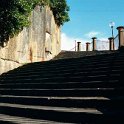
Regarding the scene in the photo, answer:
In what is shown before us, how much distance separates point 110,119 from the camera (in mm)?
6855

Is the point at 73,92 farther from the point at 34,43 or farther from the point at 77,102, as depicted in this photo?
the point at 34,43

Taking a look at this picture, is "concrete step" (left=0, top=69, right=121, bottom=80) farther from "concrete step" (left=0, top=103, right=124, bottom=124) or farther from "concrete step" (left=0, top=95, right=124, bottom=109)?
"concrete step" (left=0, top=103, right=124, bottom=124)

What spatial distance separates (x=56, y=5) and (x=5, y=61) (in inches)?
349

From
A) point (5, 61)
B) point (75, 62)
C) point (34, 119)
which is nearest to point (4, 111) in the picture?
point (34, 119)

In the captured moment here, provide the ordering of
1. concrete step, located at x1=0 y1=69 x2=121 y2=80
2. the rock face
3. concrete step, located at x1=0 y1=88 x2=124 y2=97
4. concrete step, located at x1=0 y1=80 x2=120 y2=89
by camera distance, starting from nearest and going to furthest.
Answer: concrete step, located at x1=0 y1=88 x2=124 y2=97
concrete step, located at x1=0 y1=80 x2=120 y2=89
concrete step, located at x1=0 y1=69 x2=121 y2=80
the rock face

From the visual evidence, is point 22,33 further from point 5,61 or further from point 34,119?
point 34,119

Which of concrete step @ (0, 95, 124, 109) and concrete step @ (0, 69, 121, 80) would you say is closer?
concrete step @ (0, 95, 124, 109)

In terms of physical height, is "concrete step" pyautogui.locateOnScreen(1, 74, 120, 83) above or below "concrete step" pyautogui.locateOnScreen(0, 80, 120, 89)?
above

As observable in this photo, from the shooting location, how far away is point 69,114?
750cm

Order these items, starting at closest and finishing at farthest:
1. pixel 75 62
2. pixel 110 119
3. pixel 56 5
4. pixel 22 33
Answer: pixel 110 119 < pixel 75 62 < pixel 22 33 < pixel 56 5

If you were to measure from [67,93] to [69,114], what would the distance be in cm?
191

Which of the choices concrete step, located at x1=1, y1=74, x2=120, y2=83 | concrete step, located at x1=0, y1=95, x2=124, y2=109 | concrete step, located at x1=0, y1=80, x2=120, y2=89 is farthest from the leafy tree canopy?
concrete step, located at x1=0, y1=95, x2=124, y2=109

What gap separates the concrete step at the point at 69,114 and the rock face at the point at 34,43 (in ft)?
20.4

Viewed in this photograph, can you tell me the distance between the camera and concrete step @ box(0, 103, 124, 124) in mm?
6895
